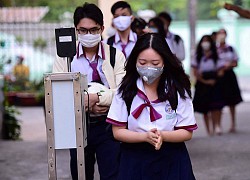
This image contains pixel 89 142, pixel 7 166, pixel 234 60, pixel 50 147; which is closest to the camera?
pixel 50 147

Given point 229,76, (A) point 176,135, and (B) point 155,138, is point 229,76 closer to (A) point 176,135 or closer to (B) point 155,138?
(A) point 176,135

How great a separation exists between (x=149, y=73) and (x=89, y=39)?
1173 millimetres

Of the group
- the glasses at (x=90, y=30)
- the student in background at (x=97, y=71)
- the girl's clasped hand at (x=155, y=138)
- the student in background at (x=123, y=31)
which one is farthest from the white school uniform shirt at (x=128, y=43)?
the girl's clasped hand at (x=155, y=138)

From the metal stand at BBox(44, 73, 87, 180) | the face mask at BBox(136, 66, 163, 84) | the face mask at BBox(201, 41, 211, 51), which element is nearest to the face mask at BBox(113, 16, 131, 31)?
the metal stand at BBox(44, 73, 87, 180)

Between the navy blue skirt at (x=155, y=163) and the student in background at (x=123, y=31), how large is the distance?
11.8 feet

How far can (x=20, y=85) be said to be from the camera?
22.5 meters

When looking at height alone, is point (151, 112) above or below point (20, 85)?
above

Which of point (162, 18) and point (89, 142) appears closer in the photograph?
point (89, 142)

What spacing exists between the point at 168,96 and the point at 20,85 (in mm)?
18181

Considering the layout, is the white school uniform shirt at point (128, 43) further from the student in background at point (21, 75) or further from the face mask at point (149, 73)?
the student in background at point (21, 75)

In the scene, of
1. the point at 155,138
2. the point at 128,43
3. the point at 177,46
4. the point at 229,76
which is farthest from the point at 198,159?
the point at 155,138

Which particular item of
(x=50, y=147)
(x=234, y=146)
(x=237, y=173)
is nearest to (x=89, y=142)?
(x=50, y=147)

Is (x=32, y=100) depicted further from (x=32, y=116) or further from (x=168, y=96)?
(x=168, y=96)

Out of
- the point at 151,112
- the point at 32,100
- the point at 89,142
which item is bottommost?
the point at 32,100
